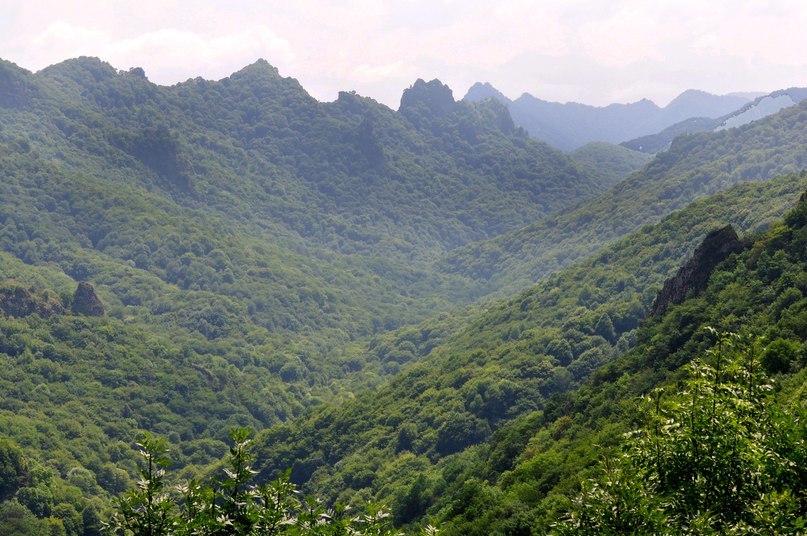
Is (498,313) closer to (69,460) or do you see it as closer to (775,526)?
(69,460)

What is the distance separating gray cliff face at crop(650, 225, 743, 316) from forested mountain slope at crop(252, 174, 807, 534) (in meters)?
25.2

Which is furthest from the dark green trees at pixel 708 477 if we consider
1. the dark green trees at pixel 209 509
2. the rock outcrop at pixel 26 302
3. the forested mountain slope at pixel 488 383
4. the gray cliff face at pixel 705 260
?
the rock outcrop at pixel 26 302

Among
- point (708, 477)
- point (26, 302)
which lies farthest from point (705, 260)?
point (26, 302)

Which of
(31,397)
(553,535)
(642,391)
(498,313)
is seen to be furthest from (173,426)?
(553,535)

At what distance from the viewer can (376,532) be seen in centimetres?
1969

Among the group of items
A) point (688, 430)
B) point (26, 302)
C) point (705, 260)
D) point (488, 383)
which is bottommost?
point (488, 383)

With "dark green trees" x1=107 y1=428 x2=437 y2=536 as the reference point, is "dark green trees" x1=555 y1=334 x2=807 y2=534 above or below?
below

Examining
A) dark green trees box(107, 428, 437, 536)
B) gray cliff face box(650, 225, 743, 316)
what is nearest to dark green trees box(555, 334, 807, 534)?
dark green trees box(107, 428, 437, 536)

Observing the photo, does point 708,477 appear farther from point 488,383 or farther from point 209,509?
point 488,383

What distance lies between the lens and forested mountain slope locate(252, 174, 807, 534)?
108562mm

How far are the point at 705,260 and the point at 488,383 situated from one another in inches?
1904

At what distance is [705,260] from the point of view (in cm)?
7769

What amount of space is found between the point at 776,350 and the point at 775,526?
99.9ft

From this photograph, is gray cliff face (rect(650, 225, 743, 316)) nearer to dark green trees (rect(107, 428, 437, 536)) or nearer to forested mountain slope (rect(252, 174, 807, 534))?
forested mountain slope (rect(252, 174, 807, 534))
